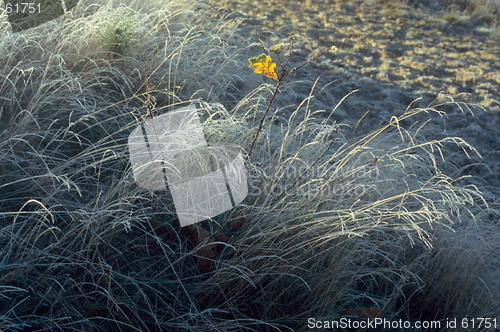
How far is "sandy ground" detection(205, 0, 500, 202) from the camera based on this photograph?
3.32m

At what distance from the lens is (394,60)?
4.24 m

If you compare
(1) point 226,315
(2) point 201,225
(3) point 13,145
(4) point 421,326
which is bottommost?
(4) point 421,326

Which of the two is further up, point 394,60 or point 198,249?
point 198,249

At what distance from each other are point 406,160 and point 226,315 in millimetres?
1345

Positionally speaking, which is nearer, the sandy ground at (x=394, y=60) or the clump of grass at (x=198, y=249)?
the clump of grass at (x=198, y=249)

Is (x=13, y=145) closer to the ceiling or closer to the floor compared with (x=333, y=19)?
closer to the ceiling

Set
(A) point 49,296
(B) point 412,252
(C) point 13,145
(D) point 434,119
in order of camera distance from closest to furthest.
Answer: (A) point 49,296 → (C) point 13,145 → (B) point 412,252 → (D) point 434,119

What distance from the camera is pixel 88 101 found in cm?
231

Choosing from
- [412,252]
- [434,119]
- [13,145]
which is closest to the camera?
[13,145]

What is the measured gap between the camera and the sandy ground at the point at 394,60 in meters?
3.32

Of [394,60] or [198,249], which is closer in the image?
[198,249]

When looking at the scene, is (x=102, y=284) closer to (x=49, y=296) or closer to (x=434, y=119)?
(x=49, y=296)

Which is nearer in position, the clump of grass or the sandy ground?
the clump of grass

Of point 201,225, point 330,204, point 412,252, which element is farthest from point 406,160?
point 201,225
